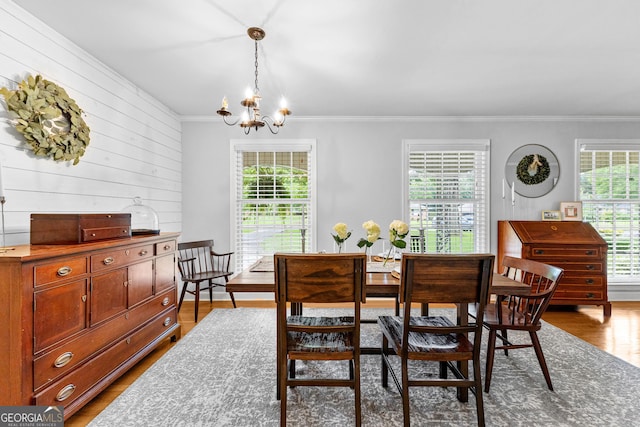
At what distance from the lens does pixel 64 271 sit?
174 cm

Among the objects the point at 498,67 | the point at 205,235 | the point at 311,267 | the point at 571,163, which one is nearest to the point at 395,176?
the point at 498,67

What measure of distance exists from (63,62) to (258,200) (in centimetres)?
247

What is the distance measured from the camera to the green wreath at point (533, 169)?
4.30m

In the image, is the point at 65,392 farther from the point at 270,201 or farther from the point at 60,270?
the point at 270,201

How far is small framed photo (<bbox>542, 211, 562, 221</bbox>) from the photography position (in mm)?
4238

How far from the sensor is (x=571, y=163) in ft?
14.1

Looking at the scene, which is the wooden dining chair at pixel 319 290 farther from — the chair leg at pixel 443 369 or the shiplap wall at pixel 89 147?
the shiplap wall at pixel 89 147

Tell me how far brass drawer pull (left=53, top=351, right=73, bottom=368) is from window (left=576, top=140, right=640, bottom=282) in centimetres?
571

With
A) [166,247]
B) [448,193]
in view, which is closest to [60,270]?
[166,247]

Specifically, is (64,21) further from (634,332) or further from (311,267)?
(634,332)

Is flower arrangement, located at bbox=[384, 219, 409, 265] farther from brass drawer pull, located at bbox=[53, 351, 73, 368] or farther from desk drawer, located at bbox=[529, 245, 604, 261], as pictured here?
desk drawer, located at bbox=[529, 245, 604, 261]

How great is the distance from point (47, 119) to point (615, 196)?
20.8 ft

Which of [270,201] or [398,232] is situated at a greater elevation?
[270,201]

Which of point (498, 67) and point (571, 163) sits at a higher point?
point (498, 67)
